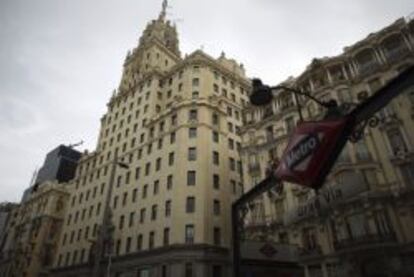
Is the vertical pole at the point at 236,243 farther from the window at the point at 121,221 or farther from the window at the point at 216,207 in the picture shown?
the window at the point at 121,221

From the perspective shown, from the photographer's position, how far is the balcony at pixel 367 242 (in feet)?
77.7

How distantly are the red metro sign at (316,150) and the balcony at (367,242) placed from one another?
21.9 metres

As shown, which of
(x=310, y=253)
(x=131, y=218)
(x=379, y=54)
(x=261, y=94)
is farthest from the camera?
(x=131, y=218)

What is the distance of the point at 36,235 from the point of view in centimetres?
6225

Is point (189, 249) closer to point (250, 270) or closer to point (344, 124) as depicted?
point (250, 270)

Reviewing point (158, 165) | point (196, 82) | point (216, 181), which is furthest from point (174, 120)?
point (216, 181)

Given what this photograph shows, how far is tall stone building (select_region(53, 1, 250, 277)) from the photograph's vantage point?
120ft

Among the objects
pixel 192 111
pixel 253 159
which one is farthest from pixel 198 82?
pixel 253 159

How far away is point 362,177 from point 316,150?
63.1 ft

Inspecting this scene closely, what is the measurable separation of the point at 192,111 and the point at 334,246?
26.0m

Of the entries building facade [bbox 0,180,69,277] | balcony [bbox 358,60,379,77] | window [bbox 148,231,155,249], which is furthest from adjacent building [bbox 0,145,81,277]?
balcony [bbox 358,60,379,77]

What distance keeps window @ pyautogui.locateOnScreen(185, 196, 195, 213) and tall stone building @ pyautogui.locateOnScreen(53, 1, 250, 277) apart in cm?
3

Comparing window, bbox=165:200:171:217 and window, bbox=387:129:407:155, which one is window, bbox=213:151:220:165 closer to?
window, bbox=165:200:171:217

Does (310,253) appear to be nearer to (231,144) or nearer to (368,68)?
(368,68)
